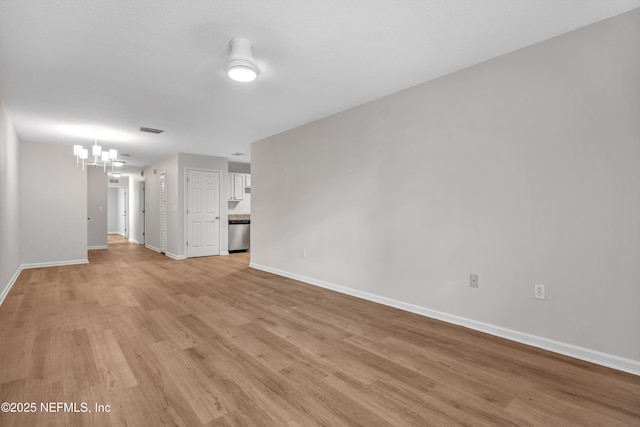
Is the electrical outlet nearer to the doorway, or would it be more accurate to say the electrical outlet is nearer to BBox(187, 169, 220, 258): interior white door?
BBox(187, 169, 220, 258): interior white door

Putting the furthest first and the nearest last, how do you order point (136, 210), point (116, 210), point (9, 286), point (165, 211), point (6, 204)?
point (116, 210) < point (136, 210) < point (165, 211) < point (9, 286) < point (6, 204)

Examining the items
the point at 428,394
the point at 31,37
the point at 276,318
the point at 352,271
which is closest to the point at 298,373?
the point at 428,394

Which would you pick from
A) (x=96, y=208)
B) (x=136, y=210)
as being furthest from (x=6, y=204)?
(x=136, y=210)

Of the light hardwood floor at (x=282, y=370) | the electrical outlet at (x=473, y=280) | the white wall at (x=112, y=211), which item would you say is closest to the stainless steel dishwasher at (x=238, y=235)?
the light hardwood floor at (x=282, y=370)

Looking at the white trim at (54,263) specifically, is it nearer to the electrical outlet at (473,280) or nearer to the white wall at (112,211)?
the electrical outlet at (473,280)

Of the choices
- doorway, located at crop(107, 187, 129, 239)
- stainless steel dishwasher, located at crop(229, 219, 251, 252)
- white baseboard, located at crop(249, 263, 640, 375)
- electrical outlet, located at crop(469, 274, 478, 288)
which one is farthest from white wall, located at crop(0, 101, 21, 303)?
doorway, located at crop(107, 187, 129, 239)

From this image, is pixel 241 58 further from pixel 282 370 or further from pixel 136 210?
pixel 136 210

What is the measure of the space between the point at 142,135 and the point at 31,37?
309 centimetres

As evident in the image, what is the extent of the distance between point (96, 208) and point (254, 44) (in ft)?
28.8

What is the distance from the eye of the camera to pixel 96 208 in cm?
884

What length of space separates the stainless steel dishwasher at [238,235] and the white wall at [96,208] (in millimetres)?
4110

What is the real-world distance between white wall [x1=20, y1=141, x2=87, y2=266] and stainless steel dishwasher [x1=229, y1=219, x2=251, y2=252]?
10.0 feet

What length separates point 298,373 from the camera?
2.06 metres

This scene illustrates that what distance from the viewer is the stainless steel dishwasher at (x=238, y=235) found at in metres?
7.97
